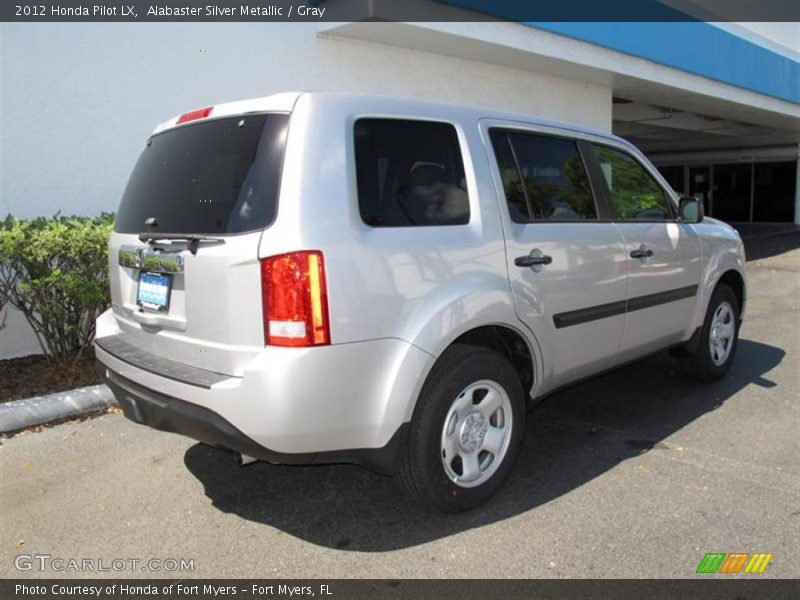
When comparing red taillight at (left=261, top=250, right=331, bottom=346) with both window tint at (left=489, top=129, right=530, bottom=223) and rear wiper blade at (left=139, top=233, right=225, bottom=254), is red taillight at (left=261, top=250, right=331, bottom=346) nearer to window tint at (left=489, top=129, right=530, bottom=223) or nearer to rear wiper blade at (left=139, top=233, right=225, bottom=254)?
rear wiper blade at (left=139, top=233, right=225, bottom=254)

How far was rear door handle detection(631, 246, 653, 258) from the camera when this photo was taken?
4.18 metres

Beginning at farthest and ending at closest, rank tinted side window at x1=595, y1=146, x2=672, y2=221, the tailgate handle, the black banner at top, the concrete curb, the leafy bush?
the black banner at top
the leafy bush
the concrete curb
tinted side window at x1=595, y1=146, x2=672, y2=221
the tailgate handle

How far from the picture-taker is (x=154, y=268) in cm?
312

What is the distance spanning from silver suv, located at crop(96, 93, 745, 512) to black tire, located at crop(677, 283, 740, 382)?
4.73 feet

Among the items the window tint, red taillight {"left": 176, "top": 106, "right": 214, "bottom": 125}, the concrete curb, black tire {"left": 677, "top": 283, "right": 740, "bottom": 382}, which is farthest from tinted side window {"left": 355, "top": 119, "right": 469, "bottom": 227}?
the concrete curb

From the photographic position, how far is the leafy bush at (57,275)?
499 cm

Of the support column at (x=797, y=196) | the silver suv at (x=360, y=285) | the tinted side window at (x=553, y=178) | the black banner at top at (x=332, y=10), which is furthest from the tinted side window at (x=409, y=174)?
the support column at (x=797, y=196)

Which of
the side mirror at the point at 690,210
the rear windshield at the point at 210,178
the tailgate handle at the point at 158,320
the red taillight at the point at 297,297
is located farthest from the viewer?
the side mirror at the point at 690,210

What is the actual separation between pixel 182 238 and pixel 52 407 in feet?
8.33

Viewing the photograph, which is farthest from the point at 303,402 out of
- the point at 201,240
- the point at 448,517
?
the point at 448,517

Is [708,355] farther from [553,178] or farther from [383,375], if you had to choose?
→ [383,375]

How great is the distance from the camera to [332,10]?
7574 mm

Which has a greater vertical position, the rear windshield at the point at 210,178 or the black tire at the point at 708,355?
the rear windshield at the point at 210,178

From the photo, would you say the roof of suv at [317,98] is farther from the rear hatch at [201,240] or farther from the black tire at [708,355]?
the black tire at [708,355]
